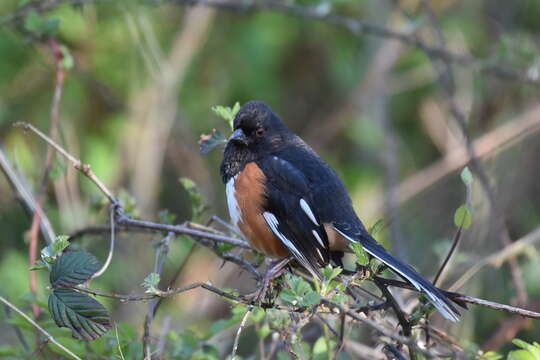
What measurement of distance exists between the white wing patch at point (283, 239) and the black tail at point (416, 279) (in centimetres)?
21

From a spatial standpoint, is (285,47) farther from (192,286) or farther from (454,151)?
(192,286)

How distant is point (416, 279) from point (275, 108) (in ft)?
11.3

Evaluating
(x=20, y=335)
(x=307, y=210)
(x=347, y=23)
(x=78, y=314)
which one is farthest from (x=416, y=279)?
(x=347, y=23)

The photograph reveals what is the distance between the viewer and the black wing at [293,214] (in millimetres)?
2664

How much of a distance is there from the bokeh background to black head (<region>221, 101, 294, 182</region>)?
1.27 m

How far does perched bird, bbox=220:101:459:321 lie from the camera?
2.70 meters

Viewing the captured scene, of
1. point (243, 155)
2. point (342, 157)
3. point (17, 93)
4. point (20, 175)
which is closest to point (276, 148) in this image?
point (243, 155)

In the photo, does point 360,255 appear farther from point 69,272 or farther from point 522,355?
point 69,272

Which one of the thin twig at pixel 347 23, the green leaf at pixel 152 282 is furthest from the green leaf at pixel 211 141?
the thin twig at pixel 347 23

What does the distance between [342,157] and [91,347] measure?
4.03 meters

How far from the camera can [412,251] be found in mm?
4793

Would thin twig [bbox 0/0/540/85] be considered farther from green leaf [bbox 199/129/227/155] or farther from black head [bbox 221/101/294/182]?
green leaf [bbox 199/129/227/155]

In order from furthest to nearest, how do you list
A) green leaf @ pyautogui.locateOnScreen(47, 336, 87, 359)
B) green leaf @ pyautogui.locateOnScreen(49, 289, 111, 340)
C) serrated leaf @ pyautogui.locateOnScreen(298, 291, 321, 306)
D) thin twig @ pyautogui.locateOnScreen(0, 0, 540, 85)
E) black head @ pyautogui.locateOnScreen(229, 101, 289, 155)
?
1. thin twig @ pyautogui.locateOnScreen(0, 0, 540, 85)
2. black head @ pyautogui.locateOnScreen(229, 101, 289, 155)
3. green leaf @ pyautogui.locateOnScreen(47, 336, 87, 359)
4. green leaf @ pyautogui.locateOnScreen(49, 289, 111, 340)
5. serrated leaf @ pyautogui.locateOnScreen(298, 291, 321, 306)

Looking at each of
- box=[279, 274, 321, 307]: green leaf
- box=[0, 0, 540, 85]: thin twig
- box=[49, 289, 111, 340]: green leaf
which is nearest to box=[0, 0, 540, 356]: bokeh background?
box=[0, 0, 540, 85]: thin twig
